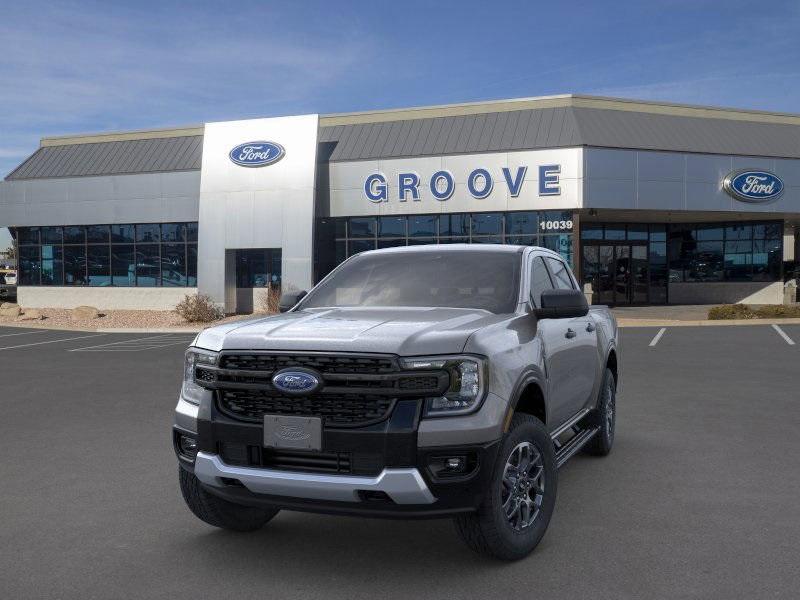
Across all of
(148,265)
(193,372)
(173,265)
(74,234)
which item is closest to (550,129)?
(173,265)

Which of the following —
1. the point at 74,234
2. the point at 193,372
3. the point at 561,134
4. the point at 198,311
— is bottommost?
the point at 198,311

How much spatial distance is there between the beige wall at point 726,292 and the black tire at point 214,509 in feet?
107

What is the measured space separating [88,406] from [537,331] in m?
6.80

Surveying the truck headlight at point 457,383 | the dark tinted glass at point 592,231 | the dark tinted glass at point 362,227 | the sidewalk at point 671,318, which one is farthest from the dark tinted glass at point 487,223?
the truck headlight at point 457,383

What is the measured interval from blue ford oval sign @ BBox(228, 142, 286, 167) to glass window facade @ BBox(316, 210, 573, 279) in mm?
3265

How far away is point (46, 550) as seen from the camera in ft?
14.6

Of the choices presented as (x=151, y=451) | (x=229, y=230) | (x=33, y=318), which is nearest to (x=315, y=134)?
(x=229, y=230)

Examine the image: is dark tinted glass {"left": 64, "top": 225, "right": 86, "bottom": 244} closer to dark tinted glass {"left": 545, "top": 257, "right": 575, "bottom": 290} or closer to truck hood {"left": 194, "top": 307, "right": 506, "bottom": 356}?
dark tinted glass {"left": 545, "top": 257, "right": 575, "bottom": 290}

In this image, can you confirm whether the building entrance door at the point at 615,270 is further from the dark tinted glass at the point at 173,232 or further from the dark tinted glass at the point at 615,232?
the dark tinted glass at the point at 173,232

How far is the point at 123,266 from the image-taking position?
34094 mm

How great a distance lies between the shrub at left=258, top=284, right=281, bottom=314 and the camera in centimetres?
2832

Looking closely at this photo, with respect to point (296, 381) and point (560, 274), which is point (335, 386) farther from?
point (560, 274)

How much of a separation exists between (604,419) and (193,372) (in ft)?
12.2

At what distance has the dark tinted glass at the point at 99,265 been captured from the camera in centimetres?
3444
